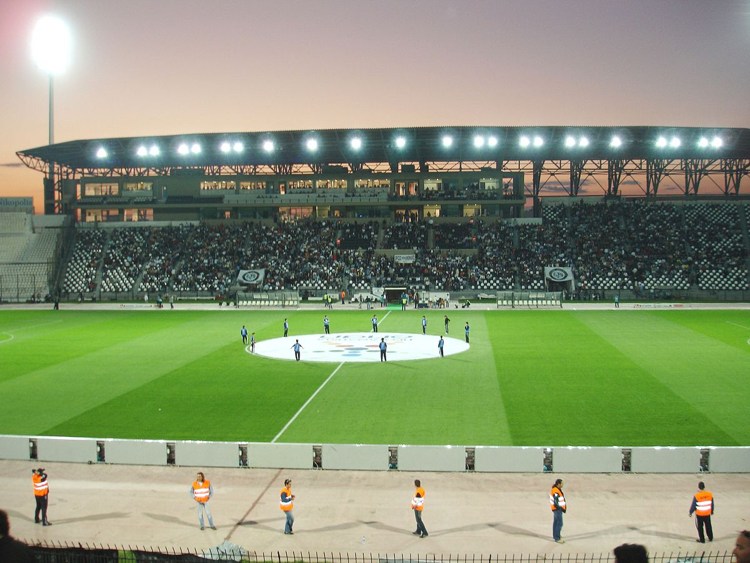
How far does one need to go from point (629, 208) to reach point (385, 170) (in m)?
31.4

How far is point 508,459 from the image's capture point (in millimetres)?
19828

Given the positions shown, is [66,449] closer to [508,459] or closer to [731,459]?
[508,459]

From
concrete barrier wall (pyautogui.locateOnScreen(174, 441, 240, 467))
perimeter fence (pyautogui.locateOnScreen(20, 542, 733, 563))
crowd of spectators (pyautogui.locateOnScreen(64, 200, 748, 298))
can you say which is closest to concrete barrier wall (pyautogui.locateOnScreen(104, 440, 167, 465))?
concrete barrier wall (pyautogui.locateOnScreen(174, 441, 240, 467))

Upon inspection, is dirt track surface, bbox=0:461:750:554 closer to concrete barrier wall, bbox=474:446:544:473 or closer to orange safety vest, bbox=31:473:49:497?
concrete barrier wall, bbox=474:446:544:473

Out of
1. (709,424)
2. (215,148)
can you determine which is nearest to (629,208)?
(215,148)

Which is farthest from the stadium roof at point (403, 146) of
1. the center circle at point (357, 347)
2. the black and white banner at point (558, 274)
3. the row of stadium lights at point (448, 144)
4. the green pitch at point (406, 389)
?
the center circle at point (357, 347)

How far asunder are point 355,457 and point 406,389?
33.8ft

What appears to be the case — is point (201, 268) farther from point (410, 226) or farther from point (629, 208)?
point (629, 208)

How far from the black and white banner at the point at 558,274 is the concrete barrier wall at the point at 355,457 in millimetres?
59238

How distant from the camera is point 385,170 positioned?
3752 inches

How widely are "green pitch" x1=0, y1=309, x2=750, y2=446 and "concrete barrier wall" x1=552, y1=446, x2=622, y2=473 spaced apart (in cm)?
252

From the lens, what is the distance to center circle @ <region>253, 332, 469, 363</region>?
38.8m

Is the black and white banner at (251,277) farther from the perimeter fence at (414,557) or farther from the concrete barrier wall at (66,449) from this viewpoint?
the perimeter fence at (414,557)

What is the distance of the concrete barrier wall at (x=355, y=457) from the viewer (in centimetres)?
2020
